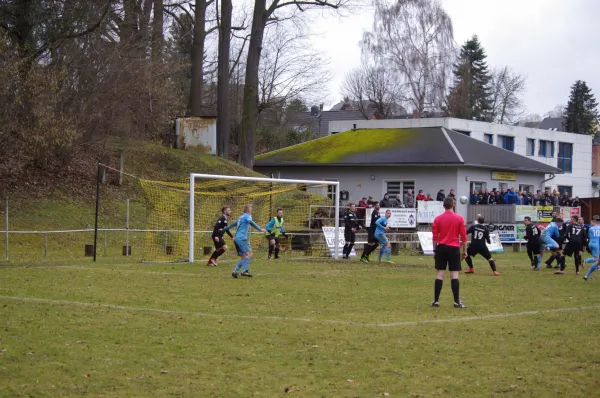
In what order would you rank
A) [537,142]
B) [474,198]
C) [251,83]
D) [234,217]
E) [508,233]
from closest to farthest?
1. [234,217]
2. [508,233]
3. [251,83]
4. [474,198]
5. [537,142]

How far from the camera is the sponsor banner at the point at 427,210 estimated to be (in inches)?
1426

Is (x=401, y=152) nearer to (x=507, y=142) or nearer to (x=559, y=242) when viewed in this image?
(x=507, y=142)

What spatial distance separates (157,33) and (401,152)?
16.5 m

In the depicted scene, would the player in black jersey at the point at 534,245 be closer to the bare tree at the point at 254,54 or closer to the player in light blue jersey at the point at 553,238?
the player in light blue jersey at the point at 553,238

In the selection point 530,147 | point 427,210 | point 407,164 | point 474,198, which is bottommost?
point 427,210

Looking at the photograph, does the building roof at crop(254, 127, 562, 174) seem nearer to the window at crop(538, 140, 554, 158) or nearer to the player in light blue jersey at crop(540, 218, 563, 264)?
the window at crop(538, 140, 554, 158)

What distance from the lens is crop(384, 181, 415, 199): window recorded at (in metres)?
46.6

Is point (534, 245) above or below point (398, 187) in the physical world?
below

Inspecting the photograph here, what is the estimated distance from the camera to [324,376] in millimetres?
8766

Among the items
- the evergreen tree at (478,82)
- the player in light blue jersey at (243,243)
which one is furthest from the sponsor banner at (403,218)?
the evergreen tree at (478,82)

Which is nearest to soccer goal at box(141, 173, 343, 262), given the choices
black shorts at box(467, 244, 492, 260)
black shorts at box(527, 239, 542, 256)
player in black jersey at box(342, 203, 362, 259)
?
player in black jersey at box(342, 203, 362, 259)

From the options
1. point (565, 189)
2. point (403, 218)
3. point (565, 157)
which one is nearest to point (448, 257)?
point (403, 218)

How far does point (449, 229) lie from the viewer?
14.3 metres

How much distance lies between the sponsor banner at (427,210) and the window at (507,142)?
25574 millimetres
